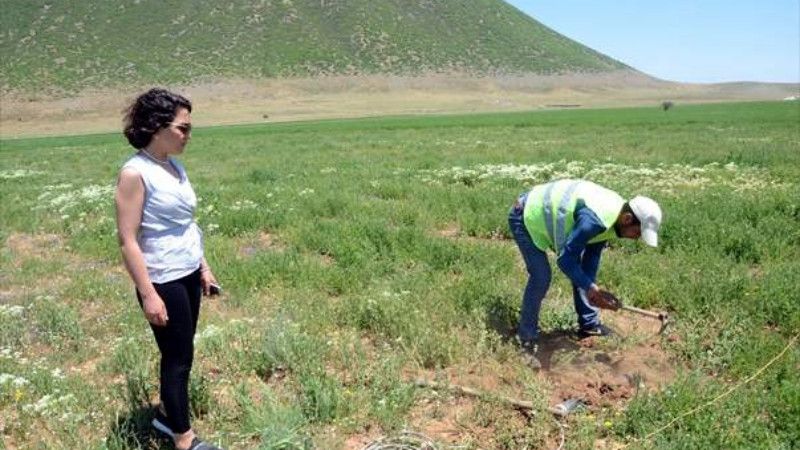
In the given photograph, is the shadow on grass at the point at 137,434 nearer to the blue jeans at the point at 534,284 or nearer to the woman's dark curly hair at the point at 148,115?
the woman's dark curly hair at the point at 148,115

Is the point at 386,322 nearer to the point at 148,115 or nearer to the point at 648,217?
the point at 648,217

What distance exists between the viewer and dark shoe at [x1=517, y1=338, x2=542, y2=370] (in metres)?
5.15

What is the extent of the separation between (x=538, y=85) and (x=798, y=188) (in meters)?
97.6

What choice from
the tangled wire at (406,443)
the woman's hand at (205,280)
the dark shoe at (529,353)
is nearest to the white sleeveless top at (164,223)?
the woman's hand at (205,280)

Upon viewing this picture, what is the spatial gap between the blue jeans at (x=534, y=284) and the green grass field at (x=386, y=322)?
0.27m

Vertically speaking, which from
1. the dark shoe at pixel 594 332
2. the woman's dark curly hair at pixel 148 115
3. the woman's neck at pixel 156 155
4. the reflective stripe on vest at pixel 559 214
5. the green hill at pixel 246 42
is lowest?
the dark shoe at pixel 594 332

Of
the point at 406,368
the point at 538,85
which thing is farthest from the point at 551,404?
the point at 538,85

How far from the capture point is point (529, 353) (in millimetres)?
5445

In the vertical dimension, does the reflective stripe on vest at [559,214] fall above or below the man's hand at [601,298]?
above

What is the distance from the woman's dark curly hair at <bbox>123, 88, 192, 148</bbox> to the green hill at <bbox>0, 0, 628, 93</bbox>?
290 ft

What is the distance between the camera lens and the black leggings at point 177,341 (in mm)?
3754

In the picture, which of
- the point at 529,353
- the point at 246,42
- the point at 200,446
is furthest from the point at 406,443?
the point at 246,42

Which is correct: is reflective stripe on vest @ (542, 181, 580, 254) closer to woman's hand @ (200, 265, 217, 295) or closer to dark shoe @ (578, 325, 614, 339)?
dark shoe @ (578, 325, 614, 339)

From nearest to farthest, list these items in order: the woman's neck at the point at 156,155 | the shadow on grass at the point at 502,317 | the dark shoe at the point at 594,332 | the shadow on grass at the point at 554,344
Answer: the woman's neck at the point at 156,155, the shadow on grass at the point at 554,344, the dark shoe at the point at 594,332, the shadow on grass at the point at 502,317
